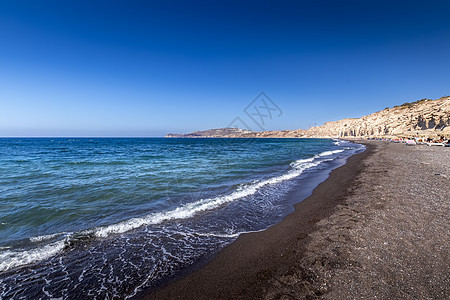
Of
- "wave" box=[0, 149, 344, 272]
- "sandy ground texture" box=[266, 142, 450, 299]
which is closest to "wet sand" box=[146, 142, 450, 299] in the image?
"sandy ground texture" box=[266, 142, 450, 299]

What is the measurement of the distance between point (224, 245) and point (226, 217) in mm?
1988

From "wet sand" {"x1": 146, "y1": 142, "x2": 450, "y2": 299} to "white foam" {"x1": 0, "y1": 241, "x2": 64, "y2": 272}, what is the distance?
11.7ft

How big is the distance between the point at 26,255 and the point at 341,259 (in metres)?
7.65

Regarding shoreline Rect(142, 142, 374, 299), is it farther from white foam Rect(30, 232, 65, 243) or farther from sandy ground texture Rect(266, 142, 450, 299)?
white foam Rect(30, 232, 65, 243)

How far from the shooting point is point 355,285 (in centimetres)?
324

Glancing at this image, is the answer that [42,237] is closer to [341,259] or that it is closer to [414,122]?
[341,259]

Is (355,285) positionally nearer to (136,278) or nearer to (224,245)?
(224,245)

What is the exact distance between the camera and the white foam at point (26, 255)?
15.4 feet

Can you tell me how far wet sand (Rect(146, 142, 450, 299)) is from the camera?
3240 millimetres

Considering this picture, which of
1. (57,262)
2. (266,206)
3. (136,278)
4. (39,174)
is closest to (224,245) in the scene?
(136,278)

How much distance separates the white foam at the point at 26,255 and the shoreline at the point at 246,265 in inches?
139

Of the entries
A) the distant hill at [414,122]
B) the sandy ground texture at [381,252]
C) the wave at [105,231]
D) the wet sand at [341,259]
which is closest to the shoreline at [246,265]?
the wet sand at [341,259]

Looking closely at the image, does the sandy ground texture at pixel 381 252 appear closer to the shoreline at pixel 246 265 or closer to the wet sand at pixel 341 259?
the wet sand at pixel 341 259

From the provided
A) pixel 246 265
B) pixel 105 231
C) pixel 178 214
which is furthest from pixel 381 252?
pixel 105 231
